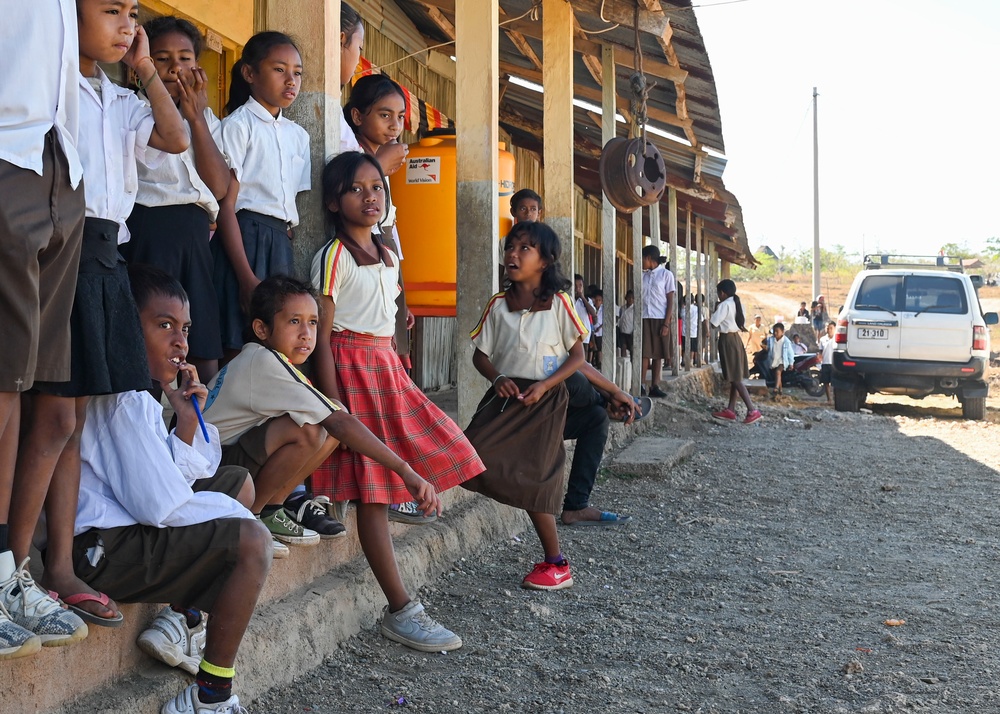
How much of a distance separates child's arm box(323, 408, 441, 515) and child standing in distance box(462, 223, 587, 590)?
1070mm

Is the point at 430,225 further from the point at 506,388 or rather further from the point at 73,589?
the point at 73,589

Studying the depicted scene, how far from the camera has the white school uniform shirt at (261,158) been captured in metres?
3.12

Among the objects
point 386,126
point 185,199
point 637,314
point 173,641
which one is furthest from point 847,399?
point 173,641

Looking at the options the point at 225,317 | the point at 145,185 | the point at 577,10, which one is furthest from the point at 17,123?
the point at 577,10

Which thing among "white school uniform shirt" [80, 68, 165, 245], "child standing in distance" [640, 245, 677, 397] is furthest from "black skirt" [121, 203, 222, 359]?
"child standing in distance" [640, 245, 677, 397]

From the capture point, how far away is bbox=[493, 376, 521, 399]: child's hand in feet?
13.0

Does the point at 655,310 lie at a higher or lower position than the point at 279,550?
higher

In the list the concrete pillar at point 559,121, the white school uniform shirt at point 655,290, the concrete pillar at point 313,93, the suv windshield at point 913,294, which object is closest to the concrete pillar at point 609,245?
the concrete pillar at point 559,121

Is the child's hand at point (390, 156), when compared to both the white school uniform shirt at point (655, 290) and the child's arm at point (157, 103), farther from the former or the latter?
the white school uniform shirt at point (655, 290)

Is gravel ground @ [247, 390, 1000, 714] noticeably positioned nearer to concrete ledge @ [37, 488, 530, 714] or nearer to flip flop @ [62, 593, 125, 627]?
concrete ledge @ [37, 488, 530, 714]

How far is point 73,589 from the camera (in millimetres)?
2078

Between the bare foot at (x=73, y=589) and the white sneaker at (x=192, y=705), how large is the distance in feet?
0.91

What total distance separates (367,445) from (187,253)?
2.53 feet

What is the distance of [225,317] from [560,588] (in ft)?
5.57
